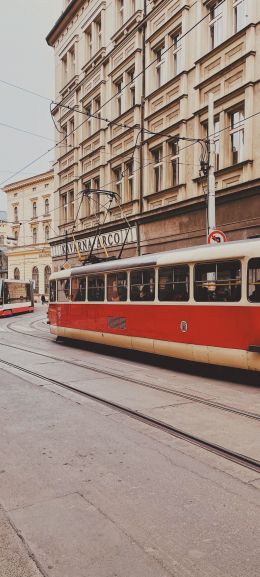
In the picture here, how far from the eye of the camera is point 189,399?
7.35m

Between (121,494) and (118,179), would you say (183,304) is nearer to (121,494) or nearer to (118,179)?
(121,494)

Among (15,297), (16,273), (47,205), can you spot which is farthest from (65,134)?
(16,273)

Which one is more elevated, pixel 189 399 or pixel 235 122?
pixel 235 122

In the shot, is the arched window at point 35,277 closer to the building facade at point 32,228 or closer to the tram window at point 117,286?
the building facade at point 32,228

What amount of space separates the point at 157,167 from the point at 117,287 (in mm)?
9529

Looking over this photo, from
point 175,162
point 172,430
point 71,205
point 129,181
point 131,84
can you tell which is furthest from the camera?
point 71,205

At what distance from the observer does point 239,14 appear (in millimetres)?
15906

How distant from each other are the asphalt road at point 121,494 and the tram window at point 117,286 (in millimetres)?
5135

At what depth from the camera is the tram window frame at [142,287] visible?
11052 millimetres

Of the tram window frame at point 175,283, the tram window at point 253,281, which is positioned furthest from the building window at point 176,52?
the tram window at point 253,281

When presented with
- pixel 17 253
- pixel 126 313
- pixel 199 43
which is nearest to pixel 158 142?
pixel 199 43

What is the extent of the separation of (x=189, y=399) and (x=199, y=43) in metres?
14.4

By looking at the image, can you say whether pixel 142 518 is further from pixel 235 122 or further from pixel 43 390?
pixel 235 122

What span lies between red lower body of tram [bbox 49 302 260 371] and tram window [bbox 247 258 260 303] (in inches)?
7.9
